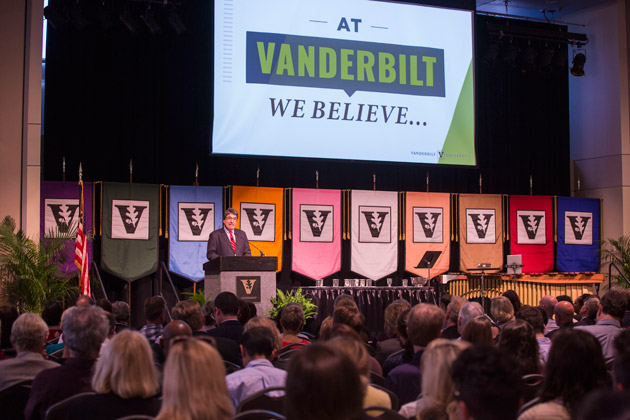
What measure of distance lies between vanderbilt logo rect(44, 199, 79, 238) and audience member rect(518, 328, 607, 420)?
33.1 ft

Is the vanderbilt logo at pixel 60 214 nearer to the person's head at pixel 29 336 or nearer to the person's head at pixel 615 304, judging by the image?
the person's head at pixel 29 336

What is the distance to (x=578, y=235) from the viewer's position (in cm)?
1538

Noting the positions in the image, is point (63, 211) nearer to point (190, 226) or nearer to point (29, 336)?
point (190, 226)

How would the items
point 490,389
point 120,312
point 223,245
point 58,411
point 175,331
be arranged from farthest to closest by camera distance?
point 223,245
point 120,312
point 175,331
point 58,411
point 490,389

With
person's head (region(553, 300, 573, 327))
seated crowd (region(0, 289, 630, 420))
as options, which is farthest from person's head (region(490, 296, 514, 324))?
seated crowd (region(0, 289, 630, 420))

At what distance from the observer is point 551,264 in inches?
598

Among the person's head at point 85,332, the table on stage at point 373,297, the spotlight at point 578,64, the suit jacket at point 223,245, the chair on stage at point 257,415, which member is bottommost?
the table on stage at point 373,297

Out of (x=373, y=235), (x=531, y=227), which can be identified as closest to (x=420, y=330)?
(x=373, y=235)

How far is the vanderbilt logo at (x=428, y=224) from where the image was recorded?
14.2m

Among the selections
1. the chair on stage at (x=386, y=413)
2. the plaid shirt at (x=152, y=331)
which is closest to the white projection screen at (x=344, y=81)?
the plaid shirt at (x=152, y=331)

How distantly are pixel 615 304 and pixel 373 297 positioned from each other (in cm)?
691

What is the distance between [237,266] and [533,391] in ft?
17.1

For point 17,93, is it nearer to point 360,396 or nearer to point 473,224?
point 473,224

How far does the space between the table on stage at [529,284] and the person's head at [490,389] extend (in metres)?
11.3
